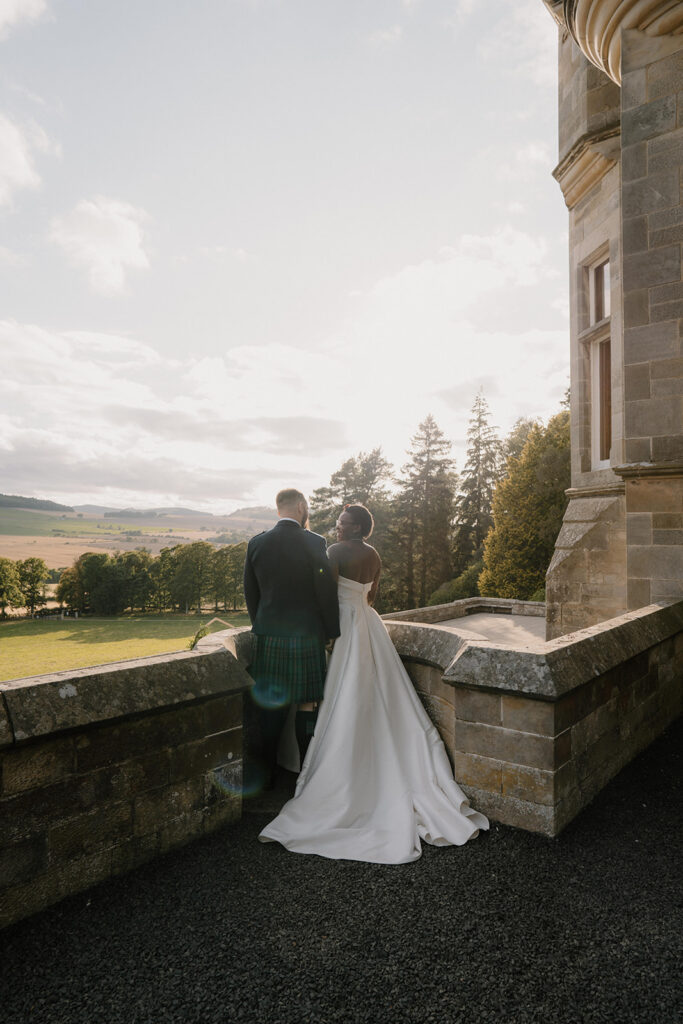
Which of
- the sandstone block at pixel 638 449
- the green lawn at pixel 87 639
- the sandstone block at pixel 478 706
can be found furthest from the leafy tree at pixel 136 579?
the sandstone block at pixel 478 706

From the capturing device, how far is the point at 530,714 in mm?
3221

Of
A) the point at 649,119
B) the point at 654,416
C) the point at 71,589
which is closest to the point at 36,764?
the point at 654,416

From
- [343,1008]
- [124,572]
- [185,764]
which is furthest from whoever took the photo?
[124,572]

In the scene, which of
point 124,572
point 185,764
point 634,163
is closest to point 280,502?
point 185,764

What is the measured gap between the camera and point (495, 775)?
3.34m

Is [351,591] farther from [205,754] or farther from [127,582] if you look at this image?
[127,582]

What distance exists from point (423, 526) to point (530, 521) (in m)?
15.5

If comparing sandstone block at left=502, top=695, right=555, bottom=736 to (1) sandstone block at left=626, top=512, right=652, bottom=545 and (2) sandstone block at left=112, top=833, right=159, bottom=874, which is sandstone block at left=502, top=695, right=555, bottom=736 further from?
(1) sandstone block at left=626, top=512, right=652, bottom=545

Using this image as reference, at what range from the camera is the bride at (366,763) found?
315 cm

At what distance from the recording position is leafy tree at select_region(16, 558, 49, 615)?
6162cm

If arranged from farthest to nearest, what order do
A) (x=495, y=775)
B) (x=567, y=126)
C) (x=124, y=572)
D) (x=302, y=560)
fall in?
(x=124, y=572) < (x=567, y=126) < (x=302, y=560) < (x=495, y=775)

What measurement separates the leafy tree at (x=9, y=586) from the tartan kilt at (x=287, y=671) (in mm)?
62983

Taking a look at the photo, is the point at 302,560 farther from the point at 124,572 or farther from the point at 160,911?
the point at 124,572

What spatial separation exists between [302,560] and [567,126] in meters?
10.1
